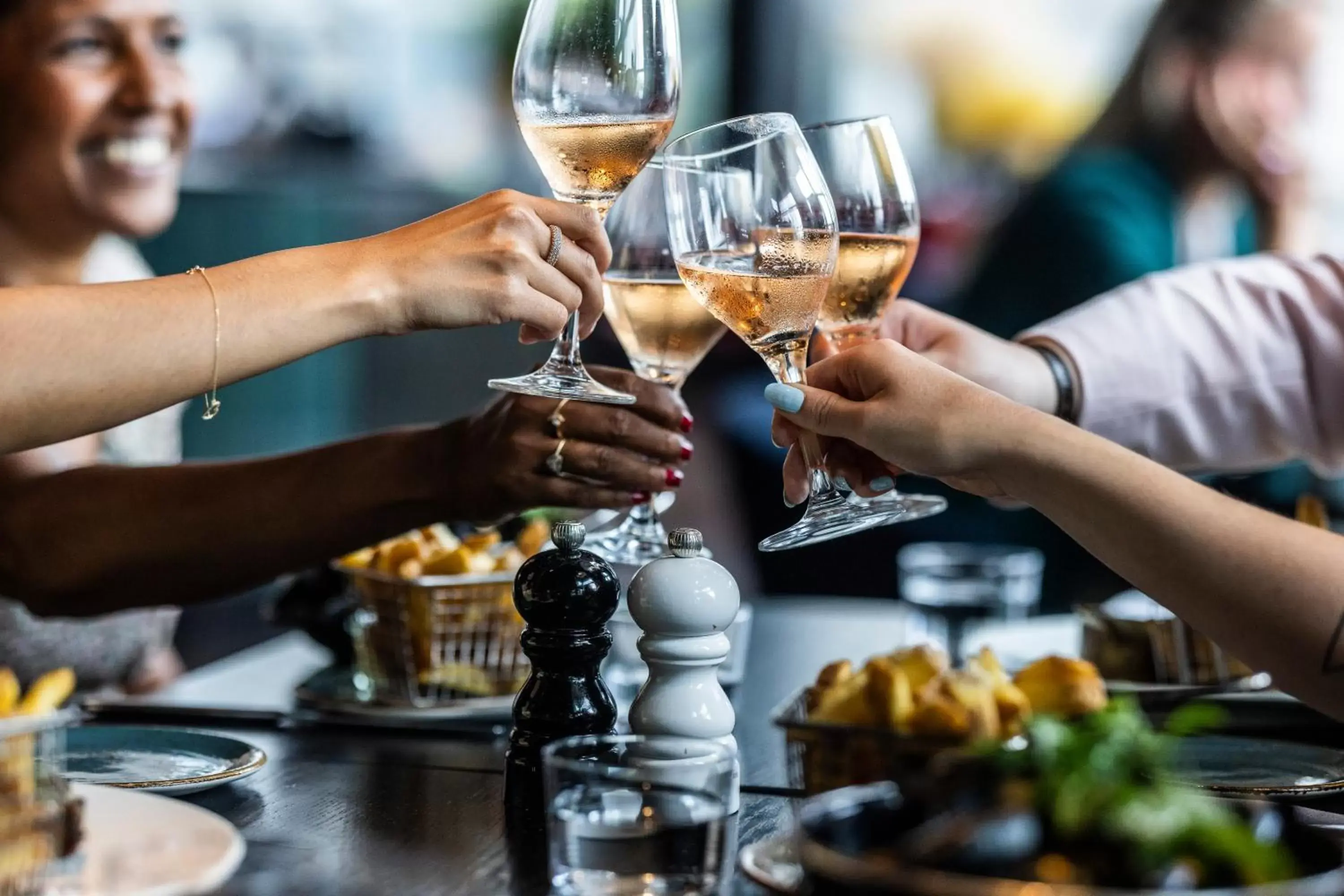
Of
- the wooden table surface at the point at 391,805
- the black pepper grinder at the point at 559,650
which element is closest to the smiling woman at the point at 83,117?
the wooden table surface at the point at 391,805

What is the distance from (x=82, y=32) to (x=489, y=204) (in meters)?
1.17

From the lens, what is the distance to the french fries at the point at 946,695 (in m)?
0.82

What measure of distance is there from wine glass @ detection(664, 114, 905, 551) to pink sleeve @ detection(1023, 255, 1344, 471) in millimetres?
648

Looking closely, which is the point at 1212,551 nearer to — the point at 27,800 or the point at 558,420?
the point at 558,420

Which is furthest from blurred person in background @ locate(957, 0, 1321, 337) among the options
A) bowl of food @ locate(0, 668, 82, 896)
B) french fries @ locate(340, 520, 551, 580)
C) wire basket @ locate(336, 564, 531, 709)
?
bowl of food @ locate(0, 668, 82, 896)

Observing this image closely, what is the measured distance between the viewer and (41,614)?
1.59 meters

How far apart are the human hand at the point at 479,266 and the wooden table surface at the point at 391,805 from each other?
0.31 m

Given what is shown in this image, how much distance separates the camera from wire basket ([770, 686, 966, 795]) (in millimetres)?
778

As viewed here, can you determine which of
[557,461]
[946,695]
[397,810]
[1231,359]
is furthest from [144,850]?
[1231,359]

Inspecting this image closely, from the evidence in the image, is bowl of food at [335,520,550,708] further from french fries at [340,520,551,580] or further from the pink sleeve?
the pink sleeve

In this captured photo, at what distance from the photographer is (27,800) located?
686 mm

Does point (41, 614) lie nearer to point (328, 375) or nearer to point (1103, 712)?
point (1103, 712)

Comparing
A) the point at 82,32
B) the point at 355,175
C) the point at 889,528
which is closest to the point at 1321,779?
the point at 82,32

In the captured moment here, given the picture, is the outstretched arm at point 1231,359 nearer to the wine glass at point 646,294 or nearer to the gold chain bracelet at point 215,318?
the wine glass at point 646,294
